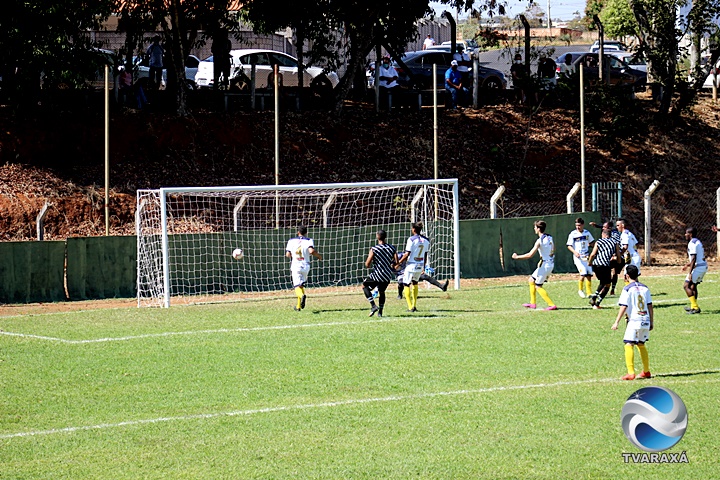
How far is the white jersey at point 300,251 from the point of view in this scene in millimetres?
20844

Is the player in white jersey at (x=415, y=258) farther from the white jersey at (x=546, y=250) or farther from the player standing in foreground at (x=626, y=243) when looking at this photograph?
the player standing in foreground at (x=626, y=243)

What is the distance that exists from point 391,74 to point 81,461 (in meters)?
31.8

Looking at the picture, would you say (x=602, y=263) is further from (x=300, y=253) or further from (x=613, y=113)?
(x=613, y=113)

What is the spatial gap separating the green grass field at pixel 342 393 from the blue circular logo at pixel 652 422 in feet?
0.64

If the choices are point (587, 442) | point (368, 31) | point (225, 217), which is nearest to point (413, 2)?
point (368, 31)

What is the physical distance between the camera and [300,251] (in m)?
20.9

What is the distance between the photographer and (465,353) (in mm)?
16156

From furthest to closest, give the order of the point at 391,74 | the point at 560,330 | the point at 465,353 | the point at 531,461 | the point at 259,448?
the point at 391,74 < the point at 560,330 < the point at 465,353 < the point at 259,448 < the point at 531,461

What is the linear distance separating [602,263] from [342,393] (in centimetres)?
969

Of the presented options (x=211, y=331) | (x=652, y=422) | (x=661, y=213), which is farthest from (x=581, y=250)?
(x=661, y=213)

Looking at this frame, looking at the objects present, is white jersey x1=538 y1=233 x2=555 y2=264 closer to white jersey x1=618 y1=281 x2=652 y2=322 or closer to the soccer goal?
the soccer goal

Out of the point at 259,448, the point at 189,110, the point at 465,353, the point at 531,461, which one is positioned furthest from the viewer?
the point at 189,110

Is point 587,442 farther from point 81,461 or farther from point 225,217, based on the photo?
point 225,217

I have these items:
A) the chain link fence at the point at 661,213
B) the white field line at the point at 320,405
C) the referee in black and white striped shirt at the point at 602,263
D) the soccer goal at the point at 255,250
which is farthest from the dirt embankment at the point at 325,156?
the white field line at the point at 320,405
